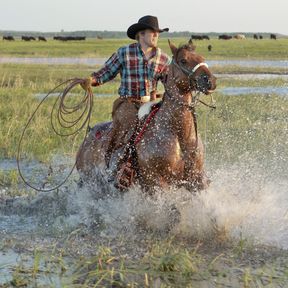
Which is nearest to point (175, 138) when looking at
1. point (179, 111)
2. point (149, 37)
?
point (179, 111)

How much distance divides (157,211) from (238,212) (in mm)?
799

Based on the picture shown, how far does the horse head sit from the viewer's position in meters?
6.18

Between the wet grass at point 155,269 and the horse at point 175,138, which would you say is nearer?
the wet grass at point 155,269

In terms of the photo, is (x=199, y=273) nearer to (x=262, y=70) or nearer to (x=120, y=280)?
(x=120, y=280)

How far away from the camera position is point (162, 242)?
260 inches

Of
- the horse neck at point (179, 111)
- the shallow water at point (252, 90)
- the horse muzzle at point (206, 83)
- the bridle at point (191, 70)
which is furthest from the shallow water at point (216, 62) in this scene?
the horse muzzle at point (206, 83)

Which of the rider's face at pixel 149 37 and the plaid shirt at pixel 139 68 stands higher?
the rider's face at pixel 149 37

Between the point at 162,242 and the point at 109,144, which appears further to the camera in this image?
the point at 109,144

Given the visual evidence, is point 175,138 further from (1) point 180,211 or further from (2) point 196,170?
(1) point 180,211

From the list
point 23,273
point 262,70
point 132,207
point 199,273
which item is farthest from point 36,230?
point 262,70

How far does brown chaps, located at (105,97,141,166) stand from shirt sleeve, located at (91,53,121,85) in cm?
37

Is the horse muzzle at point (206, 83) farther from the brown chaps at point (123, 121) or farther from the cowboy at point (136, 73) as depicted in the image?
the brown chaps at point (123, 121)

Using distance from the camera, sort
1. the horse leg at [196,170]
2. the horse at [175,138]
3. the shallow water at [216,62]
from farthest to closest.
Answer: the shallow water at [216,62] → the horse leg at [196,170] → the horse at [175,138]

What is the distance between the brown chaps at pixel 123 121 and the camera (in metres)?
7.28
